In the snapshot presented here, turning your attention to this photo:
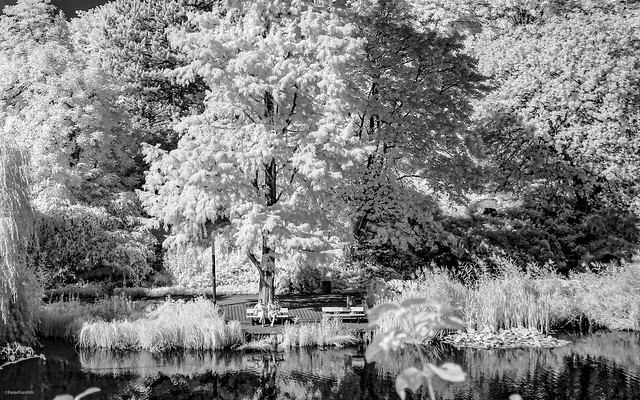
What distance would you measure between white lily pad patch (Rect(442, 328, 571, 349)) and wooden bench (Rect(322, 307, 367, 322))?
2.54 m

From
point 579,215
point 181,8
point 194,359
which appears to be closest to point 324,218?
point 194,359

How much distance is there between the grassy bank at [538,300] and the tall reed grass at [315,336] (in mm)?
1169

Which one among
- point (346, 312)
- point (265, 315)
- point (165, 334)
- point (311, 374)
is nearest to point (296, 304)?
point (346, 312)

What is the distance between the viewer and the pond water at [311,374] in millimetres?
12930

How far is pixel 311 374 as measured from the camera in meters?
14.2

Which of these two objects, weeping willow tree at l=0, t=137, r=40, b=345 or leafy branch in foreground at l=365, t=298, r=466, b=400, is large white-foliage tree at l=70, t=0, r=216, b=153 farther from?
leafy branch in foreground at l=365, t=298, r=466, b=400

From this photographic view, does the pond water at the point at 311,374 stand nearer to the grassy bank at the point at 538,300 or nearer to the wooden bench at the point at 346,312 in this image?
the grassy bank at the point at 538,300

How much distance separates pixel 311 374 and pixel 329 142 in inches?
269

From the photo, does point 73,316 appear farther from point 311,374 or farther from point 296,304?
point 311,374

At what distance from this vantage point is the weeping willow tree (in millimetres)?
14898

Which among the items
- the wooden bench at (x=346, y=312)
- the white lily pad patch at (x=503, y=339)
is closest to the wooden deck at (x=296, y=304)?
the wooden bench at (x=346, y=312)

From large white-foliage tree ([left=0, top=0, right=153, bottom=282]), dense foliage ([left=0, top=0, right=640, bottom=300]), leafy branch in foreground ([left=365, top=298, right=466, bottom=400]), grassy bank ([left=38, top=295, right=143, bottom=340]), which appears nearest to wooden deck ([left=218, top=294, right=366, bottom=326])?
dense foliage ([left=0, top=0, right=640, bottom=300])

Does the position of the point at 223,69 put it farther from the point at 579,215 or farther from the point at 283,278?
the point at 579,215

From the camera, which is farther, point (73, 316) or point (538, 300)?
point (538, 300)
